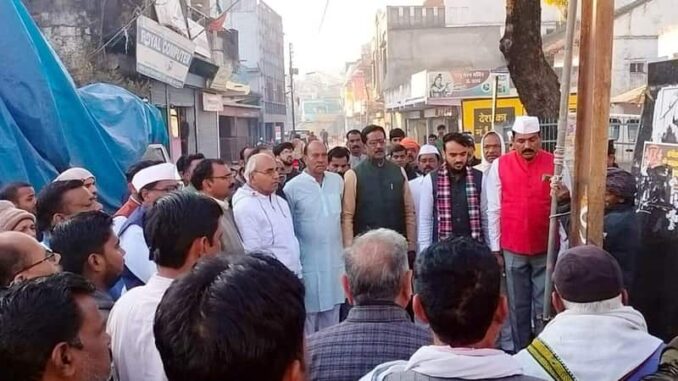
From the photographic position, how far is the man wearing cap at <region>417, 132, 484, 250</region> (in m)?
5.57

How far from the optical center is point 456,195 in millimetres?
5594

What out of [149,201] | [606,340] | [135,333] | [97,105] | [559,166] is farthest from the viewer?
[97,105]

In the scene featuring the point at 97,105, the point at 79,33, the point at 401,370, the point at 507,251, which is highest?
the point at 79,33

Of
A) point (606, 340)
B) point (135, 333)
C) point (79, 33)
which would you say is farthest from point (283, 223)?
point (79, 33)

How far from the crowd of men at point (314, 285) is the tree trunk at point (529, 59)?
6.96 feet

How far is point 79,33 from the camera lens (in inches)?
535

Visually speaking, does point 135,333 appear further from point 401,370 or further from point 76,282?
point 401,370

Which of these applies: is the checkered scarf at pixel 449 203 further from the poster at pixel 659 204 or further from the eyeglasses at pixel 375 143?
the poster at pixel 659 204

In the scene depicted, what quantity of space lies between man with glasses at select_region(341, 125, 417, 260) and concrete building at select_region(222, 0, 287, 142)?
36.7m

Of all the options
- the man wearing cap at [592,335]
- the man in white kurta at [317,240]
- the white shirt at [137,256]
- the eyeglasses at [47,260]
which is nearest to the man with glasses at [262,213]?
the man in white kurta at [317,240]

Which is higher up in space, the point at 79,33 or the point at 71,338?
the point at 79,33

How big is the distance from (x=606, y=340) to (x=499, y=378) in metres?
0.76

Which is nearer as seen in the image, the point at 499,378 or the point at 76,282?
the point at 499,378

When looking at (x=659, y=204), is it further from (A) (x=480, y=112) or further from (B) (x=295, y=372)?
(A) (x=480, y=112)
